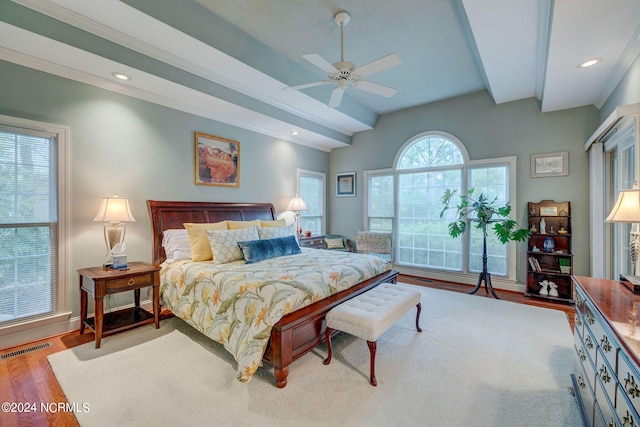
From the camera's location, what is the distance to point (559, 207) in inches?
165

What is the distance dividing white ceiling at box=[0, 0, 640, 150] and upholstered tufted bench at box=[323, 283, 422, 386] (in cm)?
261

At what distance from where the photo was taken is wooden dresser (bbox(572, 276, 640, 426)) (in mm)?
1099

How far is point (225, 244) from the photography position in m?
3.40

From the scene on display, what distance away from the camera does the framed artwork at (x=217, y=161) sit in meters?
4.19

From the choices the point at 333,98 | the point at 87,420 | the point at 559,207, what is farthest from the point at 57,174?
the point at 559,207

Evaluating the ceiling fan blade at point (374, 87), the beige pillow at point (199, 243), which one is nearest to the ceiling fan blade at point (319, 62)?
the ceiling fan blade at point (374, 87)

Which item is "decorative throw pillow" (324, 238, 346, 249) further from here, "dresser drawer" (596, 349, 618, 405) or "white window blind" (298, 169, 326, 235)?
"dresser drawer" (596, 349, 618, 405)

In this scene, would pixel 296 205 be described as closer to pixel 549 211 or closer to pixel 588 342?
pixel 549 211

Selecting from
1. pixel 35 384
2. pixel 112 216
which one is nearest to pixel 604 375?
pixel 35 384

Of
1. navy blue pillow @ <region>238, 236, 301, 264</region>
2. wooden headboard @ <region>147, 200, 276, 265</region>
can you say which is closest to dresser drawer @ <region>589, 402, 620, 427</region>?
navy blue pillow @ <region>238, 236, 301, 264</region>

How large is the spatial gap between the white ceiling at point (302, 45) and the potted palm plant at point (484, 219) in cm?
159

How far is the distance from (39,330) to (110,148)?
2.03 meters

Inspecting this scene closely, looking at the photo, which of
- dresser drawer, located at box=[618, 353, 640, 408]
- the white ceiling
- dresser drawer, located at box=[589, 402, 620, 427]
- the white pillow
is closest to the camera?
dresser drawer, located at box=[618, 353, 640, 408]

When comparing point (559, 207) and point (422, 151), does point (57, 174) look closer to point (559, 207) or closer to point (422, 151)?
point (422, 151)
